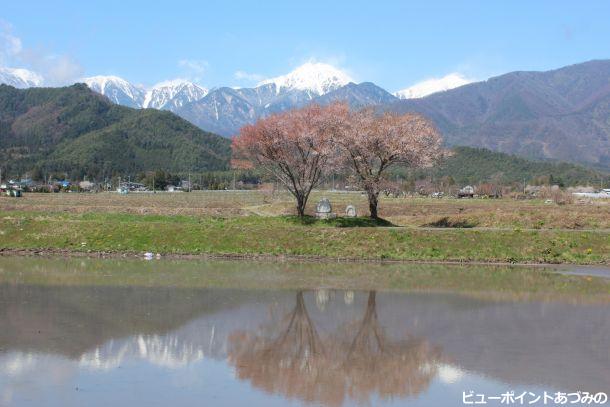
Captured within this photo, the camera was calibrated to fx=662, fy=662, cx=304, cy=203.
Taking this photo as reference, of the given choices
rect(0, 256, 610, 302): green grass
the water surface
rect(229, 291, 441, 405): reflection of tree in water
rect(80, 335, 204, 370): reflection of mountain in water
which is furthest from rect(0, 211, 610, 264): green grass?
rect(80, 335, 204, 370): reflection of mountain in water

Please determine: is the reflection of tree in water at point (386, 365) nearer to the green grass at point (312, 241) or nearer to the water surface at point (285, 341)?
the water surface at point (285, 341)

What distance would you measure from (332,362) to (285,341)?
84.2 inches

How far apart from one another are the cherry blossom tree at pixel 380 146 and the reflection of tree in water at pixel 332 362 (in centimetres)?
2727

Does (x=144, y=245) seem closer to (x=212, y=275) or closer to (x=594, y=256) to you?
(x=212, y=275)

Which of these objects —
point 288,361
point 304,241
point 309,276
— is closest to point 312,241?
point 304,241

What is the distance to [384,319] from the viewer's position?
18.3 metres

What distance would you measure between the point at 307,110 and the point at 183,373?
112 feet

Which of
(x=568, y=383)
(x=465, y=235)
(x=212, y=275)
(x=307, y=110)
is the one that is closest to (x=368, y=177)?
(x=307, y=110)

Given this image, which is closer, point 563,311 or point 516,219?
point 563,311

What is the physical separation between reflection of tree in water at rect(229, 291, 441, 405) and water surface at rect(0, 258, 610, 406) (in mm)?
42

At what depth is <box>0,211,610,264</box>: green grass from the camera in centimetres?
3419

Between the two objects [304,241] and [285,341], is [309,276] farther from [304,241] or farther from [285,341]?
[285,341]

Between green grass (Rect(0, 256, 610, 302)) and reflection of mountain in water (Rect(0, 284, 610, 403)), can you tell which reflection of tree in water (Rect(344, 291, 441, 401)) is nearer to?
reflection of mountain in water (Rect(0, 284, 610, 403))

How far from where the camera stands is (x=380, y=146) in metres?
44.8
